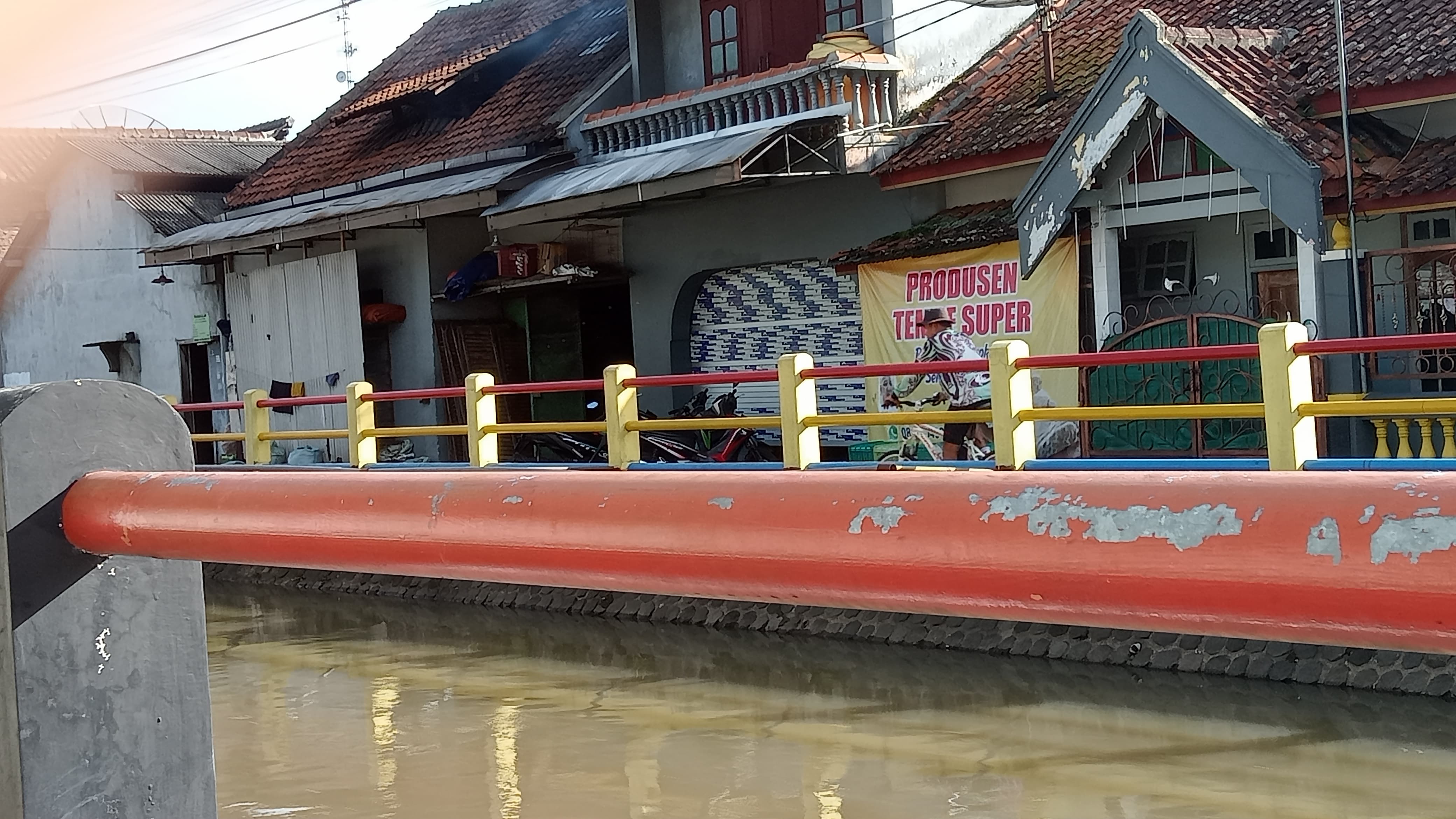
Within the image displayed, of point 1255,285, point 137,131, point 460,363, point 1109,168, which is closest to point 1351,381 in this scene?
point 1255,285

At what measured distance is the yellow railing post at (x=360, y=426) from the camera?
12945mm

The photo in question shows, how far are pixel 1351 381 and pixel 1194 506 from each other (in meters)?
9.68

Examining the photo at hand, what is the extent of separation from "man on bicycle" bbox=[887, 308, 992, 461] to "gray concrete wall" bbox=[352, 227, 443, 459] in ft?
27.3

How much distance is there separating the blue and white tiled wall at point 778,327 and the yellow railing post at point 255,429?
448 centimetres

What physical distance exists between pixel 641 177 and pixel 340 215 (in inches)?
180

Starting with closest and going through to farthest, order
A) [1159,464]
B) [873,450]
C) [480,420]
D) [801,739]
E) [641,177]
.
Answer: [1159,464] < [801,739] < [480,420] < [873,450] < [641,177]

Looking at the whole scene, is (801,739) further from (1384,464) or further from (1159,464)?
(1384,464)

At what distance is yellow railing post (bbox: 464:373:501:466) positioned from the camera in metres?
11.7

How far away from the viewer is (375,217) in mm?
15812

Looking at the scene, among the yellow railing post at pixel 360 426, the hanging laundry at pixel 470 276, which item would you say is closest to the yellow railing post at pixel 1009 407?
the yellow railing post at pixel 360 426

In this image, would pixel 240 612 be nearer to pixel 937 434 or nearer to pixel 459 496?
pixel 937 434

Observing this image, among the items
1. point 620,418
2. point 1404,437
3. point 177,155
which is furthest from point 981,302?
point 177,155

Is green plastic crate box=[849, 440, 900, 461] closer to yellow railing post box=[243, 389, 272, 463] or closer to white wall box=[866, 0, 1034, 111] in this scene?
white wall box=[866, 0, 1034, 111]

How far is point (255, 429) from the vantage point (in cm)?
1409
